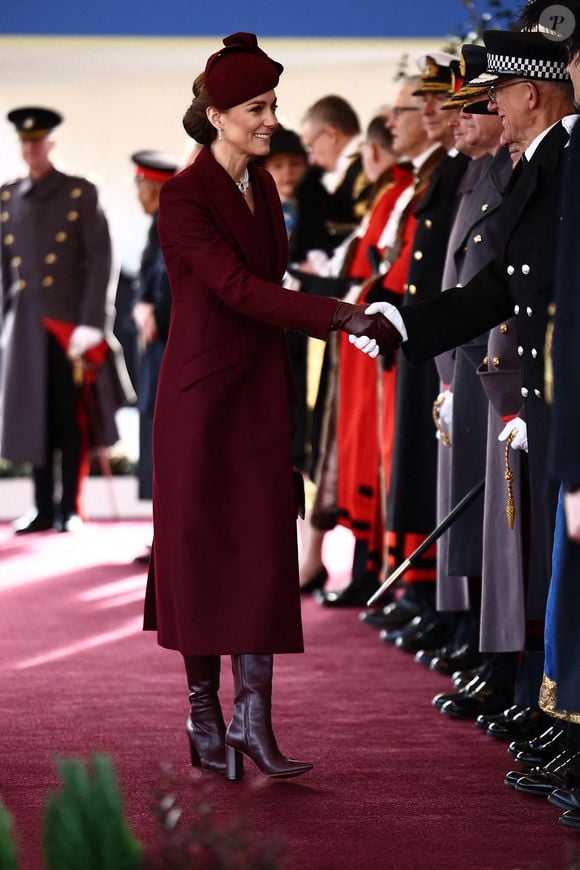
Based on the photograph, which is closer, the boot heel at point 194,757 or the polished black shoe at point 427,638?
the boot heel at point 194,757

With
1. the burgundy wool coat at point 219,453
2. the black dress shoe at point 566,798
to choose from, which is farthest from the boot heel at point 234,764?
the black dress shoe at point 566,798

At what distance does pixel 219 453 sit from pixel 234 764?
0.62 m

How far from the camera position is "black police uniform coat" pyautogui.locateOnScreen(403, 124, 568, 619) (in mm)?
3102

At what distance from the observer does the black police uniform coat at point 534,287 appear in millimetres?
3102

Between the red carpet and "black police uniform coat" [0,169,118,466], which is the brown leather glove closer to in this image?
the red carpet

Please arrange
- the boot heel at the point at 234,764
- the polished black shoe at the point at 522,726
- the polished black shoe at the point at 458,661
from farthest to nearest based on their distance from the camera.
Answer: the polished black shoe at the point at 458,661 → the polished black shoe at the point at 522,726 → the boot heel at the point at 234,764

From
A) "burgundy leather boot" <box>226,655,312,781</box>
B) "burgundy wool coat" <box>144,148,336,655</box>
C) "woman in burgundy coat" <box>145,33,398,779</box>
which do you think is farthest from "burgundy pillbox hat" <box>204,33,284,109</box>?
"burgundy leather boot" <box>226,655,312,781</box>

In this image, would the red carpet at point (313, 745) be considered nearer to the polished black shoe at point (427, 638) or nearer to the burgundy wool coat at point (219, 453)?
the polished black shoe at point (427, 638)

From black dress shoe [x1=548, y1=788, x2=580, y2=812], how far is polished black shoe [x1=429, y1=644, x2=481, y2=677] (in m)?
1.22

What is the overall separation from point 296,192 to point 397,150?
0.86 metres

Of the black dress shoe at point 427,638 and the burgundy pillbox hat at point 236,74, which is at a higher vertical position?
the burgundy pillbox hat at point 236,74

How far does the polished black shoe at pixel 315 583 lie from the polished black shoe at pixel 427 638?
1.09 metres

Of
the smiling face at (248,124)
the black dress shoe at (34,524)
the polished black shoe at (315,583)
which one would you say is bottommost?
the polished black shoe at (315,583)

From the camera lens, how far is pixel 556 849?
2.74 meters
